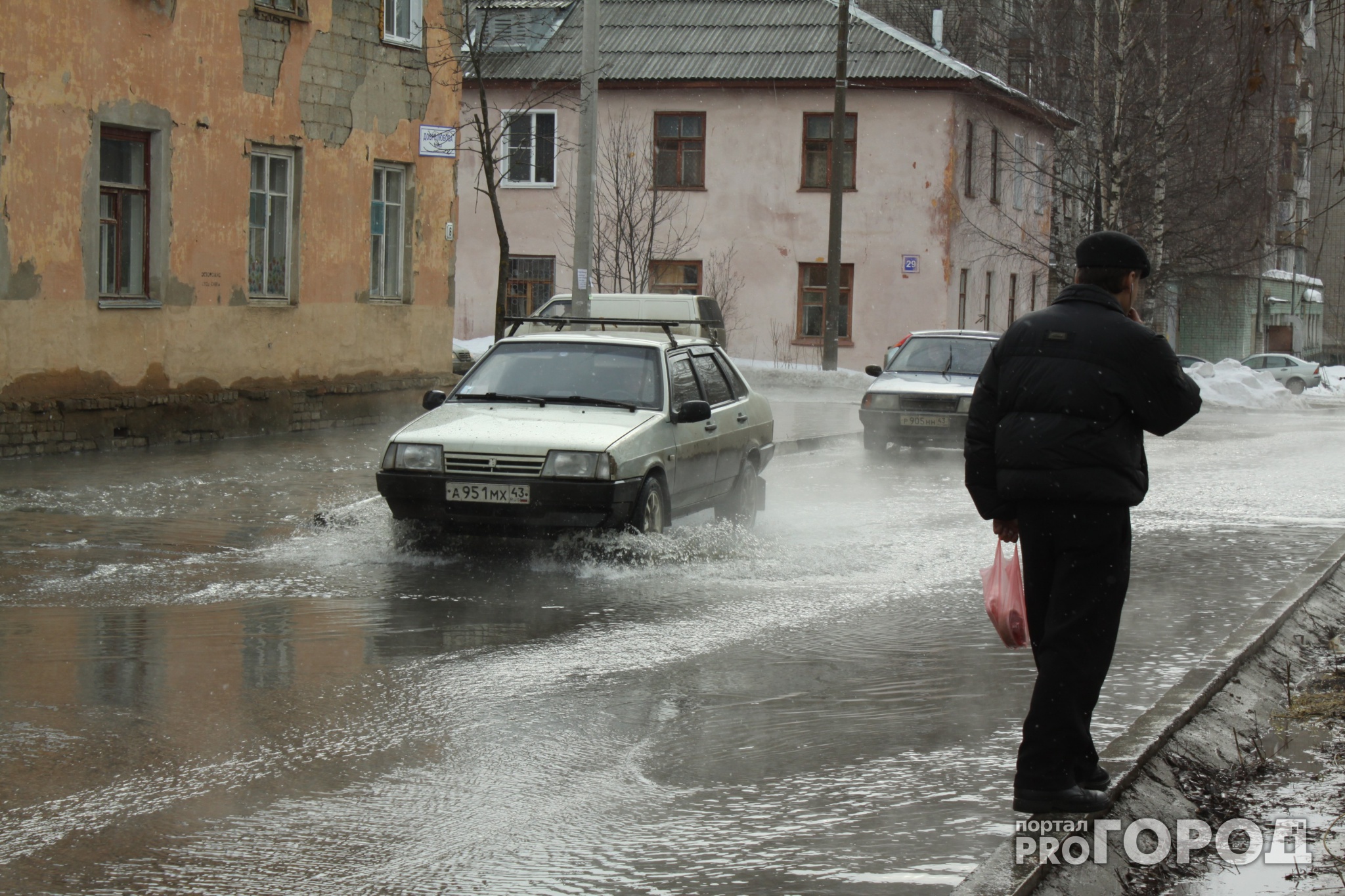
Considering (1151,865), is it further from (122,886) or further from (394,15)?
(394,15)

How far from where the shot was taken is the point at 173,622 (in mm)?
8016

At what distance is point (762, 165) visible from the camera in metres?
38.1

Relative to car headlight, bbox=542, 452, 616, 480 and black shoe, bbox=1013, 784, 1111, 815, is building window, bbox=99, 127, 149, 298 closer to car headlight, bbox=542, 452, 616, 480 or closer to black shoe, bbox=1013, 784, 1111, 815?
car headlight, bbox=542, 452, 616, 480

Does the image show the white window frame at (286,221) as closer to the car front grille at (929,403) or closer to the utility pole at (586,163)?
the utility pole at (586,163)

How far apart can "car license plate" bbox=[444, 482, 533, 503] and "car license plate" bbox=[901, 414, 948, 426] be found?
10254mm

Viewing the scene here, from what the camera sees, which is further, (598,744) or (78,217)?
(78,217)

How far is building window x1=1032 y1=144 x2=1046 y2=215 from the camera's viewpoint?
142ft

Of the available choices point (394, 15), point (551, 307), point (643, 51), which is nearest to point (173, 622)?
point (551, 307)

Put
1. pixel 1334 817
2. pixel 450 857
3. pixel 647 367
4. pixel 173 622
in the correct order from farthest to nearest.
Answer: pixel 647 367 < pixel 173 622 < pixel 1334 817 < pixel 450 857

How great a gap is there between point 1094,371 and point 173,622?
5136 millimetres

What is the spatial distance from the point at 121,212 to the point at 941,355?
1000cm

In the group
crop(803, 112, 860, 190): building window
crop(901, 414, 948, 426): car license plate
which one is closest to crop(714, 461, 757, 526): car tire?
crop(901, 414, 948, 426): car license plate

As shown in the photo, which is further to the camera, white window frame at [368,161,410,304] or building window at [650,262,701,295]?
building window at [650,262,701,295]

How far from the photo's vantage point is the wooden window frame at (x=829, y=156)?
3756 centimetres
